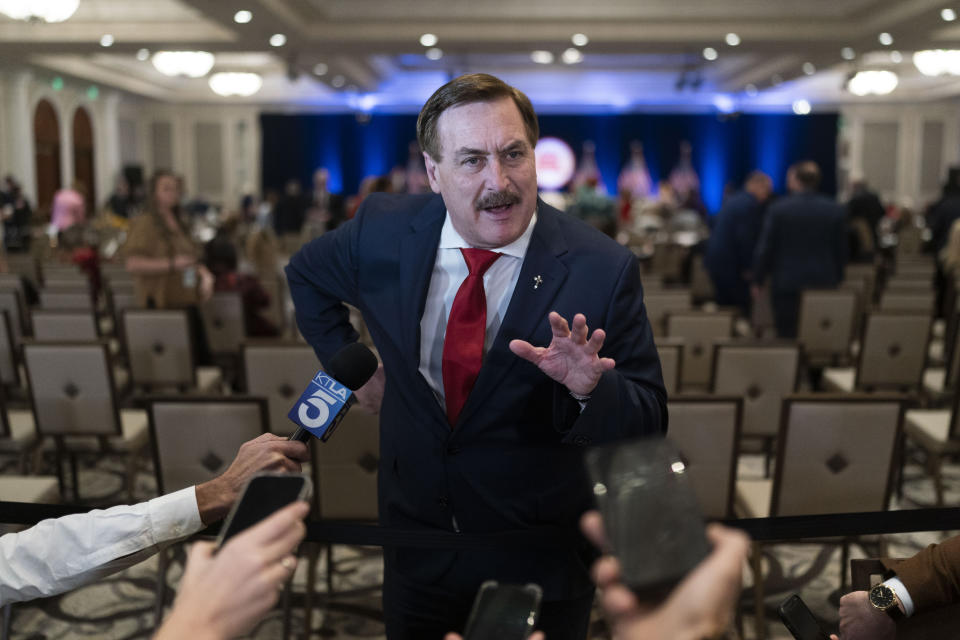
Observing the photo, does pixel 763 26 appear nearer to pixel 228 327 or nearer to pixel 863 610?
pixel 228 327

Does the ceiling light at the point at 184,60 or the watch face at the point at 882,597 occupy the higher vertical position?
the ceiling light at the point at 184,60

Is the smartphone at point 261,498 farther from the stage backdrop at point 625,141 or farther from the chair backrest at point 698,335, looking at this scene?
the stage backdrop at point 625,141

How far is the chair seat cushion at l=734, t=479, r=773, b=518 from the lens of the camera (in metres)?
3.33

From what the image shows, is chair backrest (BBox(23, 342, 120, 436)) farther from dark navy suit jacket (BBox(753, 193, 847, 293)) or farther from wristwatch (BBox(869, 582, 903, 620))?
dark navy suit jacket (BBox(753, 193, 847, 293))

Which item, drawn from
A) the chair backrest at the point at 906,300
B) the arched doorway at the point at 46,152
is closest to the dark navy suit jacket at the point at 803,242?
the chair backrest at the point at 906,300

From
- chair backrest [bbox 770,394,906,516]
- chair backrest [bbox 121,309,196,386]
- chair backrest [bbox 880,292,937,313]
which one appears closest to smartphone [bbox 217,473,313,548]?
chair backrest [bbox 770,394,906,516]

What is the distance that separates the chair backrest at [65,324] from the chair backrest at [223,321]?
865mm

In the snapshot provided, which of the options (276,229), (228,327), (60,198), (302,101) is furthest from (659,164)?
(228,327)

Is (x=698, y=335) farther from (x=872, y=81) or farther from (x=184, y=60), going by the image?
(x=872, y=81)

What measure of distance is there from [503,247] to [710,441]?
168 cm

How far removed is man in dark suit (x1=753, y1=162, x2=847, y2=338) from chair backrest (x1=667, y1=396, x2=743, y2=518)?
12.7ft

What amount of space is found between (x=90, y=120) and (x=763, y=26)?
49.8ft

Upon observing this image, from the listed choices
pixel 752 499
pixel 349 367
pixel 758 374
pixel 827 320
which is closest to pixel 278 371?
pixel 752 499

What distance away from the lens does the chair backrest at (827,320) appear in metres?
5.59
